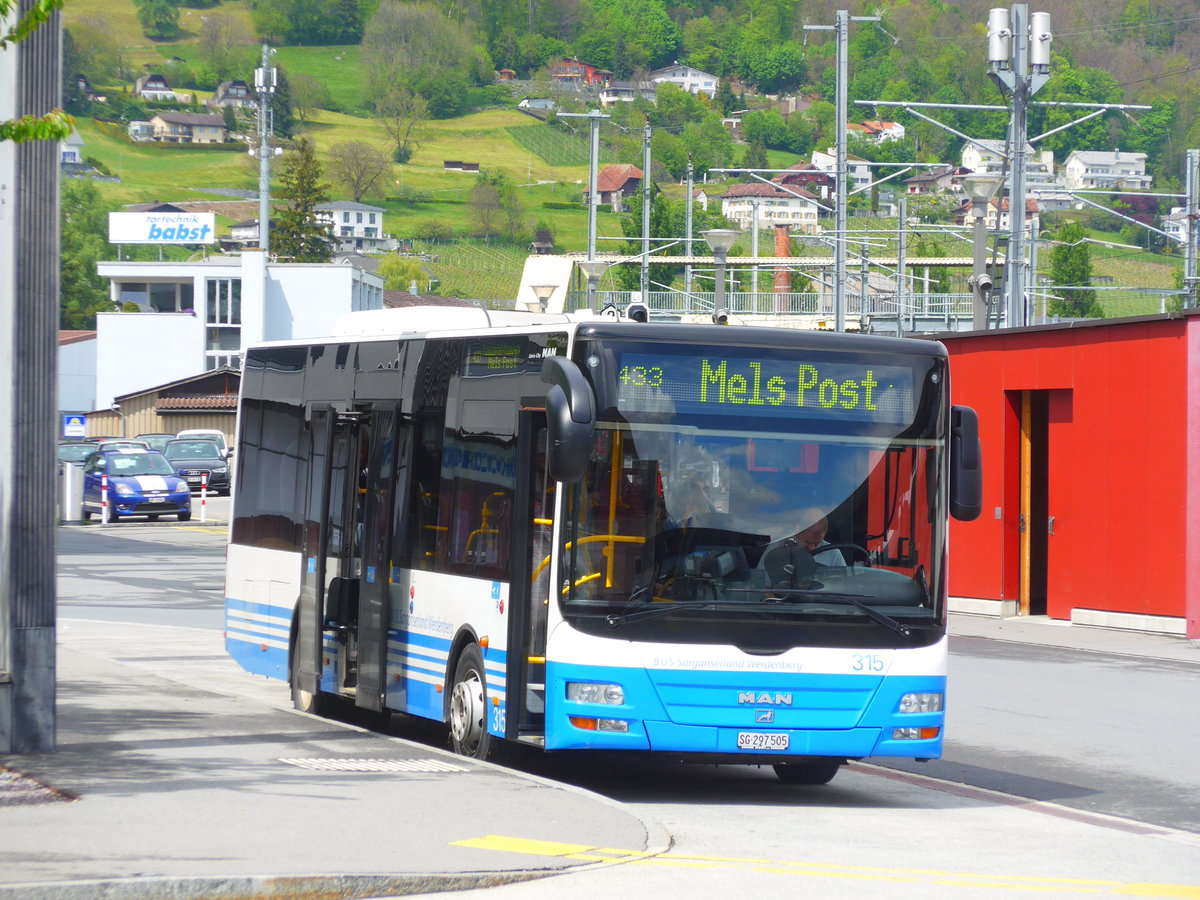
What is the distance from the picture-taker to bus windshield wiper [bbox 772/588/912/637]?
10305mm

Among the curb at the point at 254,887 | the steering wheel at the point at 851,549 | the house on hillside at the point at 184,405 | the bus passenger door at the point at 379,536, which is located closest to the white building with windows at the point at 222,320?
the house on hillside at the point at 184,405

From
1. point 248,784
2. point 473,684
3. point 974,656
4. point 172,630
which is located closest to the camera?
point 248,784

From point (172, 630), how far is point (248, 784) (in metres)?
12.4

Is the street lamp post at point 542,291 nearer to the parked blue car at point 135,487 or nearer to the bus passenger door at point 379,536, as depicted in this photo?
the parked blue car at point 135,487

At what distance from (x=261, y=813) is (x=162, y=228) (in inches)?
4091

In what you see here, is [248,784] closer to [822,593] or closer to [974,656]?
[822,593]

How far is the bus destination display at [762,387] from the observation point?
10305mm

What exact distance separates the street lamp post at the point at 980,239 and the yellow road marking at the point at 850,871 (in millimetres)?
19880

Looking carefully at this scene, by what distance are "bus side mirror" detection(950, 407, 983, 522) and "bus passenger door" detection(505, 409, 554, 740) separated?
2351 millimetres

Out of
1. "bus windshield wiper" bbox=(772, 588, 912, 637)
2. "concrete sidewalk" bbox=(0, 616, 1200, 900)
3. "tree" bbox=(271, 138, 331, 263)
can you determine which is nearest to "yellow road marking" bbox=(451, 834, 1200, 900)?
"concrete sidewalk" bbox=(0, 616, 1200, 900)

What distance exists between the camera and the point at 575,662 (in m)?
10.1

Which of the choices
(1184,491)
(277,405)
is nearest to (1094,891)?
(277,405)

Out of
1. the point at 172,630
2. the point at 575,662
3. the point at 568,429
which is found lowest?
the point at 172,630

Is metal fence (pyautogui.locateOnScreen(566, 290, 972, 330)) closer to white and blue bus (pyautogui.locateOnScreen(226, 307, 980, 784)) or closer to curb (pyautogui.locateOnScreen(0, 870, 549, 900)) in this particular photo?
white and blue bus (pyautogui.locateOnScreen(226, 307, 980, 784))
